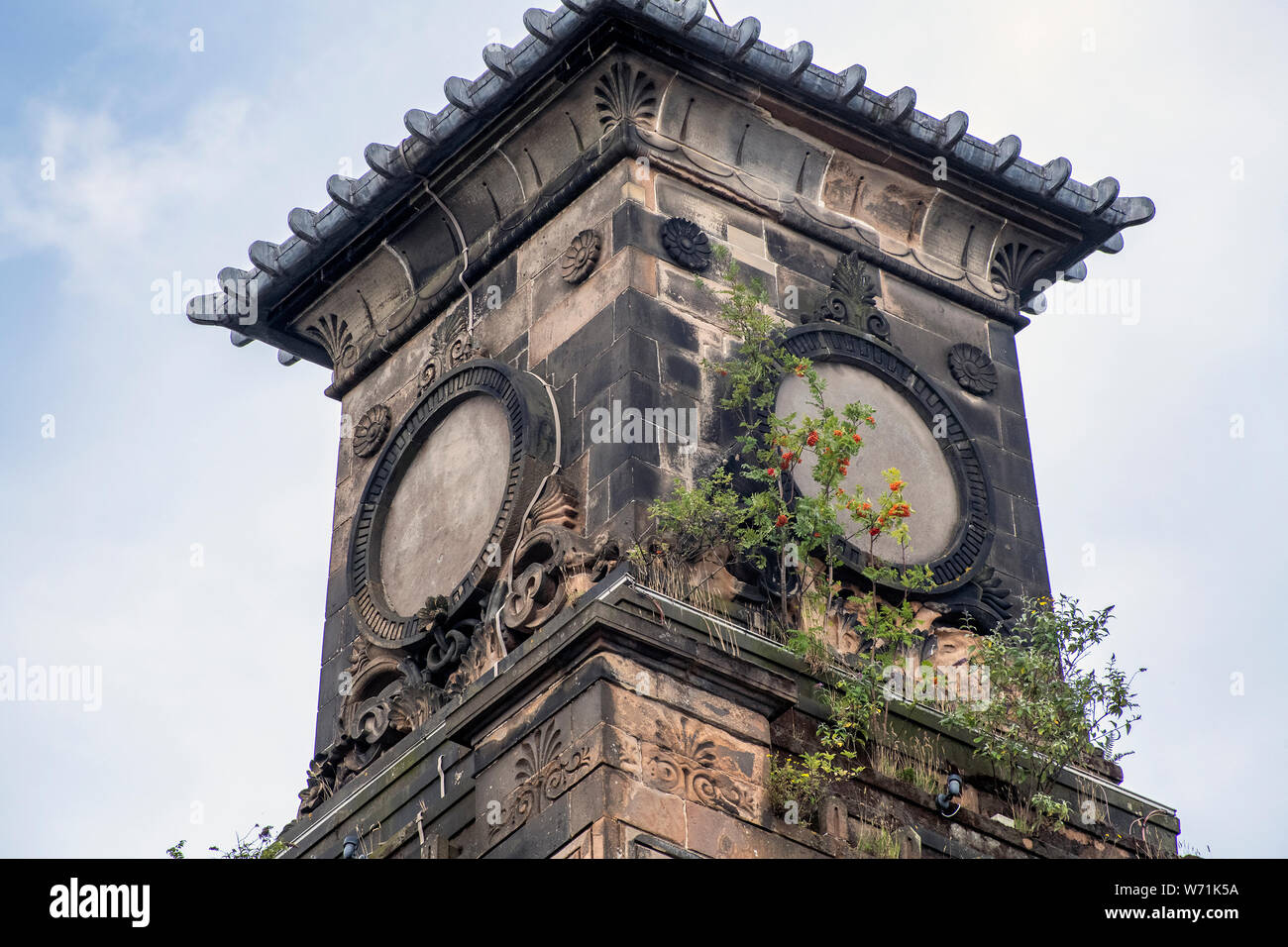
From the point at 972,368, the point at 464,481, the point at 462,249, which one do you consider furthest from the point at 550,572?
the point at 972,368

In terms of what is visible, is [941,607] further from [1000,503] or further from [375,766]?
[375,766]

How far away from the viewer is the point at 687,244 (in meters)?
19.0

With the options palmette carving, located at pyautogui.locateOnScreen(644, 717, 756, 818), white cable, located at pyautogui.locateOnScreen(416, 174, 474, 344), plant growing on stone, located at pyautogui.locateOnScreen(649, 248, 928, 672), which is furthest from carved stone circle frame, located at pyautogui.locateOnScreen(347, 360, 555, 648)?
palmette carving, located at pyautogui.locateOnScreen(644, 717, 756, 818)

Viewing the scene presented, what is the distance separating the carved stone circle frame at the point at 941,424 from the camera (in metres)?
19.0

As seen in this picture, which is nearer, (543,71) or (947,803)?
(947,803)

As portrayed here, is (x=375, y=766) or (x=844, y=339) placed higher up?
(x=844, y=339)

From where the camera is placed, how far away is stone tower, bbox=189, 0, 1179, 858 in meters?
16.2

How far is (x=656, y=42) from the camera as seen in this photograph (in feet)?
63.8

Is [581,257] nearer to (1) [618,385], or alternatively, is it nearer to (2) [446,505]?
(1) [618,385]

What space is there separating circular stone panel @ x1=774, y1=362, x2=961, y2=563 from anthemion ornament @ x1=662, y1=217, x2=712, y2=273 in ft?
3.27

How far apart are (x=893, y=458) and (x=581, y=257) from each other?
253 centimetres
